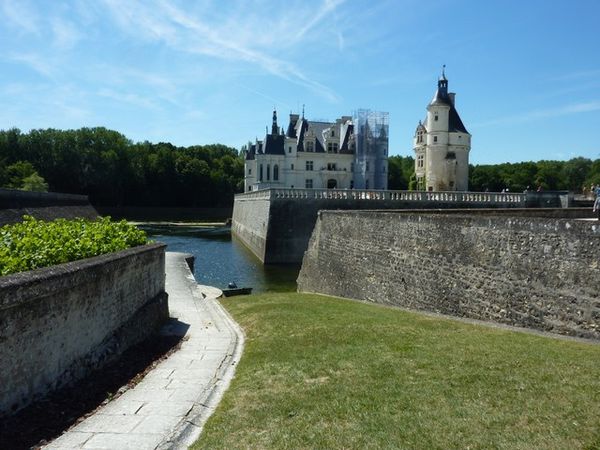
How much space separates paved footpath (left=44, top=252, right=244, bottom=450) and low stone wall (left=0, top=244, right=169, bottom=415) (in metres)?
0.83

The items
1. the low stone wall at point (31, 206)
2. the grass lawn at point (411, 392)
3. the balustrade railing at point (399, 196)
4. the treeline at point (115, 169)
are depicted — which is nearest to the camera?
the grass lawn at point (411, 392)

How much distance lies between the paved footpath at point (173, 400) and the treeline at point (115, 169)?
62783 millimetres

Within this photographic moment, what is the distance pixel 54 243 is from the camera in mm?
8539

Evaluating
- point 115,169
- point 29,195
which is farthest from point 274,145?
point 29,195

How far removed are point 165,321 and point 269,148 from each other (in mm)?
49413

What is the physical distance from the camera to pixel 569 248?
10039mm

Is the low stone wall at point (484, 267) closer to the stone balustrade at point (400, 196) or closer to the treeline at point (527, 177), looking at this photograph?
the stone balustrade at point (400, 196)

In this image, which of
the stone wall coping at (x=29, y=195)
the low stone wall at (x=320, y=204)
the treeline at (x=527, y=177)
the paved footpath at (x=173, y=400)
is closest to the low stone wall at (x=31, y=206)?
the stone wall coping at (x=29, y=195)

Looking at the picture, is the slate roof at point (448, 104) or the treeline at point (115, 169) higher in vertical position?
the slate roof at point (448, 104)

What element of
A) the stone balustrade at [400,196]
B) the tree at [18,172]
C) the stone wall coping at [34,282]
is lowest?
the stone wall coping at [34,282]

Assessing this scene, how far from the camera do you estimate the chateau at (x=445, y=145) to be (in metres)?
49.2

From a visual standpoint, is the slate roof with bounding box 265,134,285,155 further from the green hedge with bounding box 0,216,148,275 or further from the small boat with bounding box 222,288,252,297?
the green hedge with bounding box 0,216,148,275

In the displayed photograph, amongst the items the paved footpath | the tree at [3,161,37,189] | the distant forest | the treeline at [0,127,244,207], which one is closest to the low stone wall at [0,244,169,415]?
the paved footpath

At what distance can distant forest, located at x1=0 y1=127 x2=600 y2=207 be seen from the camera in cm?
7656
